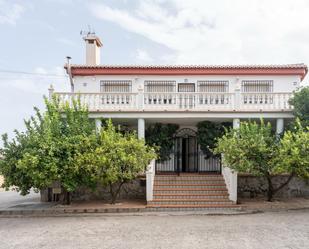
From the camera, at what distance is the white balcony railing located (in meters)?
13.6

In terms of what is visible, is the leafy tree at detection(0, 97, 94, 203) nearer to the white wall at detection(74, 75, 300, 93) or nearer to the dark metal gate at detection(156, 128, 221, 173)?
the white wall at detection(74, 75, 300, 93)

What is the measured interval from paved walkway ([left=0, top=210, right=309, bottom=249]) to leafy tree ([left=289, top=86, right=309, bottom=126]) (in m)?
4.06

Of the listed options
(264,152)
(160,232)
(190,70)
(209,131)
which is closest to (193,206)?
(264,152)

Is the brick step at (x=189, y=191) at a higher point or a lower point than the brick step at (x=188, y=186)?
lower

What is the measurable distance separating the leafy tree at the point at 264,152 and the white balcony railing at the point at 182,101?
177 cm

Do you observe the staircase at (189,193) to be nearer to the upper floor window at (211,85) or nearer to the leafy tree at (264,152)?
the leafy tree at (264,152)

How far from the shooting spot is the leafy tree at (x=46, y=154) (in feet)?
36.4

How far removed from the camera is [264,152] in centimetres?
1159

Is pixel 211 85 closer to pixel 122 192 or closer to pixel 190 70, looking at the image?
pixel 190 70

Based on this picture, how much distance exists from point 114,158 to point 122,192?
3233 mm

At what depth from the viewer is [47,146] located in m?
11.2

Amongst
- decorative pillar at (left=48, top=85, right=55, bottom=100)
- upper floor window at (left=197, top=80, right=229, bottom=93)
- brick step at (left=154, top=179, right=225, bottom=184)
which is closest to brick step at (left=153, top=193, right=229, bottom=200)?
brick step at (left=154, top=179, right=225, bottom=184)

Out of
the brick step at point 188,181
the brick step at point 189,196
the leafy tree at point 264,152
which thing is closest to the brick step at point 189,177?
the brick step at point 188,181

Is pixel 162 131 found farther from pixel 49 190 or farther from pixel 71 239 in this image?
pixel 71 239
